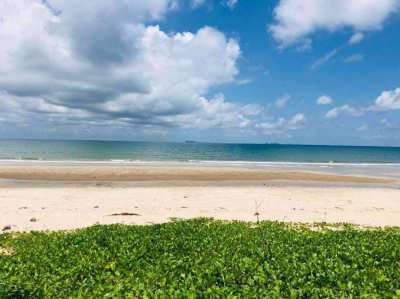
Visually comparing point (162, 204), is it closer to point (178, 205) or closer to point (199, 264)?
point (178, 205)

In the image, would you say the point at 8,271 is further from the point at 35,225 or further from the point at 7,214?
the point at 7,214

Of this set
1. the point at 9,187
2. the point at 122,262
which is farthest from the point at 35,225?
the point at 9,187

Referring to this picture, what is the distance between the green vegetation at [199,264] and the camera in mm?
6449

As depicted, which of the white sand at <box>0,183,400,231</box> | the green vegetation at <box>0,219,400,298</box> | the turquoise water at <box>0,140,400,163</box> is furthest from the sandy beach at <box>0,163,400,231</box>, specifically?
the turquoise water at <box>0,140,400,163</box>

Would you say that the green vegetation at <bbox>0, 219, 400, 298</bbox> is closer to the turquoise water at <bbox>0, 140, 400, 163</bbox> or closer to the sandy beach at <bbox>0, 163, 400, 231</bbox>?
the sandy beach at <bbox>0, 163, 400, 231</bbox>

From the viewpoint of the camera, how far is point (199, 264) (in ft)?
26.9

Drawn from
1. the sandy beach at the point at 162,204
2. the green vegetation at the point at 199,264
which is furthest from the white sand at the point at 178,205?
the green vegetation at the point at 199,264

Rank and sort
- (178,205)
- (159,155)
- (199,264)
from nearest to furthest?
(199,264) → (178,205) → (159,155)

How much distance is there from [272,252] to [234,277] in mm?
2221

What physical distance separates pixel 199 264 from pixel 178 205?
11.1 metres

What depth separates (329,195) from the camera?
956 inches

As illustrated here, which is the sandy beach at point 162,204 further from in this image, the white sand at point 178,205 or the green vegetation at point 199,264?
the green vegetation at point 199,264

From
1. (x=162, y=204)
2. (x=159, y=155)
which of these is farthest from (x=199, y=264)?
(x=159, y=155)

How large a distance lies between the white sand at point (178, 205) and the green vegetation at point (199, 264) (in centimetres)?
385
